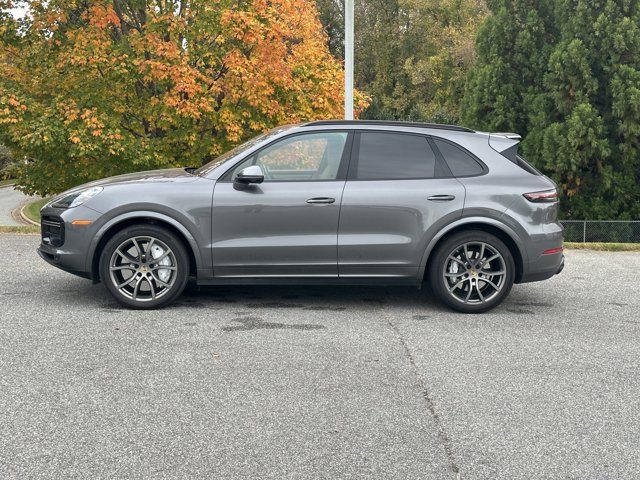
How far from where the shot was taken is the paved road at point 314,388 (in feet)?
11.7

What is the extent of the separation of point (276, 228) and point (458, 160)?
1793 millimetres

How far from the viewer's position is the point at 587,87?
15773mm

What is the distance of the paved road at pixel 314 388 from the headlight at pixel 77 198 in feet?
2.98

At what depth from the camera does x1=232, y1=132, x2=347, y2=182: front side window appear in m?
6.57

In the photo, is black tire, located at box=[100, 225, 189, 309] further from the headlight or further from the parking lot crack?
the parking lot crack

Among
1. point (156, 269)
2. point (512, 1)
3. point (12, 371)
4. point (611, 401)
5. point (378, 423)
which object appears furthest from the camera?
point (512, 1)

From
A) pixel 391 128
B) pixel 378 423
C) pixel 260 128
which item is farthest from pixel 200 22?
pixel 378 423

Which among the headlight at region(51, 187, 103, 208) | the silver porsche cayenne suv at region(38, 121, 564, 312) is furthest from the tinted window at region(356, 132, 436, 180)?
the headlight at region(51, 187, 103, 208)

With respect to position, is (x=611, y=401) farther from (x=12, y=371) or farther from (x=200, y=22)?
(x=200, y=22)

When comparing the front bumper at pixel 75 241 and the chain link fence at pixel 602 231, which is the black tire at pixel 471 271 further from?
the chain link fence at pixel 602 231

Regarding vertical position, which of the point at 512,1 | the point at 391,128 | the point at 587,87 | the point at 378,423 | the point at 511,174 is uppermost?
the point at 512,1

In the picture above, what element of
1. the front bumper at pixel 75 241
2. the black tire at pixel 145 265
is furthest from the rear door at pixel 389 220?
the front bumper at pixel 75 241

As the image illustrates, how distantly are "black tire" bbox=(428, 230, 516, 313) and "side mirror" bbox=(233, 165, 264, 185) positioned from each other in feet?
5.65

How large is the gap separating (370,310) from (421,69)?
1383 inches
